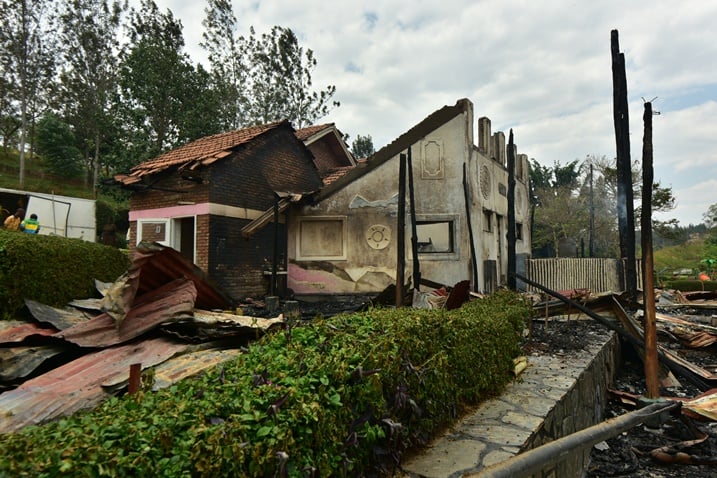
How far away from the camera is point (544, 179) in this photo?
4306 centimetres

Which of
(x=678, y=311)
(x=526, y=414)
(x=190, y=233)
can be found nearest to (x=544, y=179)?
(x=678, y=311)

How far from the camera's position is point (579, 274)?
16.3 meters

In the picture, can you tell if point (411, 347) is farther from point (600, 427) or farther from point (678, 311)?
point (678, 311)

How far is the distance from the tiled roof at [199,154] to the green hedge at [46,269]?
4.82 metres

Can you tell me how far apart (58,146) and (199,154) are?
2734 centimetres

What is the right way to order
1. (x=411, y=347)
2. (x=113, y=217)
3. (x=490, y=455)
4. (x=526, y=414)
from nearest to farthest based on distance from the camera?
1. (x=490, y=455)
2. (x=411, y=347)
3. (x=526, y=414)
4. (x=113, y=217)

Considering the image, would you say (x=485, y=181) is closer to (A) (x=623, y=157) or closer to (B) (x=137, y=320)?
(A) (x=623, y=157)

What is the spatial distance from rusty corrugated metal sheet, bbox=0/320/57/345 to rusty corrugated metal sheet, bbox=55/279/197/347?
315 millimetres

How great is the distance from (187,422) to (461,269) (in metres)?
11.7

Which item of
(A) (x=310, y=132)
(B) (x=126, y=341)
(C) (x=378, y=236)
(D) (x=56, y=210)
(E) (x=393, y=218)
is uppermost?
(A) (x=310, y=132)

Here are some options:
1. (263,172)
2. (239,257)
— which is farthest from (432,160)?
(239,257)

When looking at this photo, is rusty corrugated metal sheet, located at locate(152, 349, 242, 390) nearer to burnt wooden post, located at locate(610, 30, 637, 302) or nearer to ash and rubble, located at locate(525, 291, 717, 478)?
ash and rubble, located at locate(525, 291, 717, 478)

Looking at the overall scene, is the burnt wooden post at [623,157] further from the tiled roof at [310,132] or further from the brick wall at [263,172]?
the tiled roof at [310,132]

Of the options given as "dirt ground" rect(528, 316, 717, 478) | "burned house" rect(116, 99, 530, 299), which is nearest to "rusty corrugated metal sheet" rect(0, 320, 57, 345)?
"dirt ground" rect(528, 316, 717, 478)
